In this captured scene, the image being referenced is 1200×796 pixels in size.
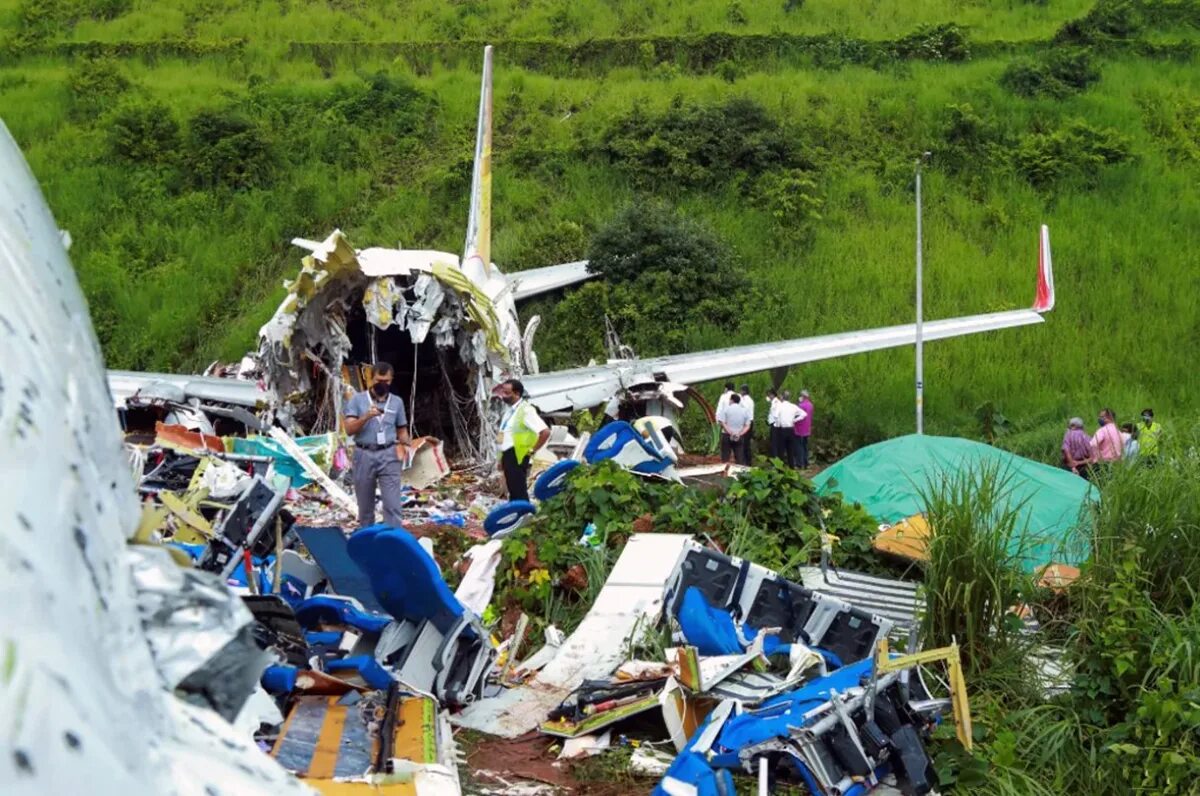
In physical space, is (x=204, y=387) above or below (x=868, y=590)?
below

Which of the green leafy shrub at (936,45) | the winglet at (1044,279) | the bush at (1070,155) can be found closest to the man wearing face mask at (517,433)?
the winglet at (1044,279)

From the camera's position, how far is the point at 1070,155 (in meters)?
30.1

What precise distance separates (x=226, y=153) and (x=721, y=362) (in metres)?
19.5

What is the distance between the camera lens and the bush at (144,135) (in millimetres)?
30859

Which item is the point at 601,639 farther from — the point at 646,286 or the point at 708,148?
the point at 708,148

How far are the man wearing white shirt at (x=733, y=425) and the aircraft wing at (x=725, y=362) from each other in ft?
1.84

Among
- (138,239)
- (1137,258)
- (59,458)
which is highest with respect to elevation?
(59,458)

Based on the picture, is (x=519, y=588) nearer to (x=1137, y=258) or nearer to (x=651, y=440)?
(x=651, y=440)

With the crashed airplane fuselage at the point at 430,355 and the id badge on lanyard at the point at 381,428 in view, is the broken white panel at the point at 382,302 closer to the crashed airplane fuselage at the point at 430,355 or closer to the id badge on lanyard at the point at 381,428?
the crashed airplane fuselage at the point at 430,355

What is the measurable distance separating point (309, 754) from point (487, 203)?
14.0 m

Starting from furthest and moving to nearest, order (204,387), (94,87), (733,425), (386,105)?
1. (386,105)
2. (94,87)
3. (733,425)
4. (204,387)

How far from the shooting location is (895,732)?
4672 millimetres

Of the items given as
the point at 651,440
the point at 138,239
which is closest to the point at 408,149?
the point at 138,239

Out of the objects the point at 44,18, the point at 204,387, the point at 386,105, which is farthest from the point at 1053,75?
the point at 44,18
